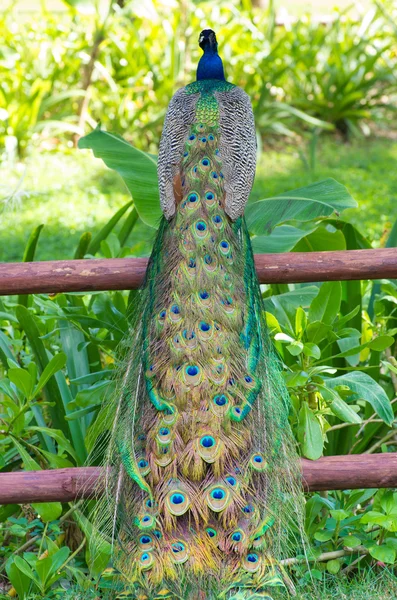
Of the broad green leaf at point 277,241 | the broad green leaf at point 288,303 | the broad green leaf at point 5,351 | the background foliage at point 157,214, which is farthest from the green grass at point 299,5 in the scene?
the broad green leaf at point 5,351

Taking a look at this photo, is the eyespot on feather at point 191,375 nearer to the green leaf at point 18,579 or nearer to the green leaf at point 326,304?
the green leaf at point 326,304

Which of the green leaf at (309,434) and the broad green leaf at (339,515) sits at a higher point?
the green leaf at (309,434)

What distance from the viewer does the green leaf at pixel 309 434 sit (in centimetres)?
239

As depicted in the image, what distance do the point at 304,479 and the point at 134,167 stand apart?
57.1 inches

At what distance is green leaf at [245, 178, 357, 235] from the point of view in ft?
9.11

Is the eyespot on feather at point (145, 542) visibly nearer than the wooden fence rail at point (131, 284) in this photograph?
Yes

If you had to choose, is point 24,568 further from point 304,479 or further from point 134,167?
point 134,167

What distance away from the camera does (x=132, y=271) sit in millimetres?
2408

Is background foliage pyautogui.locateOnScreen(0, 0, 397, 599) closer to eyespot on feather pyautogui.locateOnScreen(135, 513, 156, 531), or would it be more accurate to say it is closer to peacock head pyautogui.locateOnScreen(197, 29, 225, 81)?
eyespot on feather pyautogui.locateOnScreen(135, 513, 156, 531)

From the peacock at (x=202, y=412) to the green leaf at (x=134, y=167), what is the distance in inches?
16.1

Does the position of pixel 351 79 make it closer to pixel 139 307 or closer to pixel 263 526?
pixel 139 307

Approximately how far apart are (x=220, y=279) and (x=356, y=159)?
219 inches

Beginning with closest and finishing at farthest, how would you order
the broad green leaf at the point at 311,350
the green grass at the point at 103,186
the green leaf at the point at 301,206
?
1. the broad green leaf at the point at 311,350
2. the green leaf at the point at 301,206
3. the green grass at the point at 103,186

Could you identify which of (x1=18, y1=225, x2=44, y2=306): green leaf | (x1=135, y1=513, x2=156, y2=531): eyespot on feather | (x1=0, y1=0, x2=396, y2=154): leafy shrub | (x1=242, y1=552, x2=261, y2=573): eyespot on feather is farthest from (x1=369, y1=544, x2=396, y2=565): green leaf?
(x1=0, y1=0, x2=396, y2=154): leafy shrub
